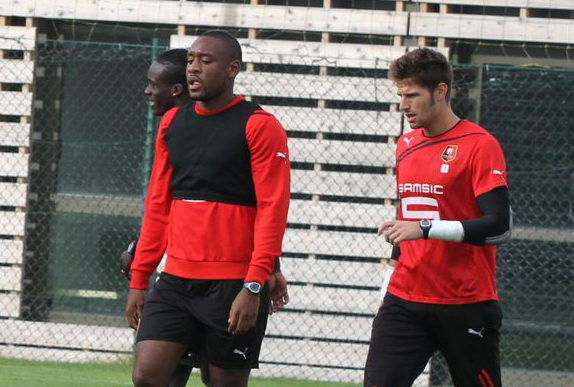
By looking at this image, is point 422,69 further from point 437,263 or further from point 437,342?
point 437,342

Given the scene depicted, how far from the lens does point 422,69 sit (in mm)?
5250

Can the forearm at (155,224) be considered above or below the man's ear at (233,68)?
below

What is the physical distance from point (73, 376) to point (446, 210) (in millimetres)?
5142

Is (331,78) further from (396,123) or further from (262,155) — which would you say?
(262,155)

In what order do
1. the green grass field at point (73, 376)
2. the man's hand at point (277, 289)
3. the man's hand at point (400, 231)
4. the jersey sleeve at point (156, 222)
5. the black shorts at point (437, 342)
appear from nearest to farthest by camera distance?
1. the man's hand at point (400, 231)
2. the black shorts at point (437, 342)
3. the man's hand at point (277, 289)
4. the jersey sleeve at point (156, 222)
5. the green grass field at point (73, 376)

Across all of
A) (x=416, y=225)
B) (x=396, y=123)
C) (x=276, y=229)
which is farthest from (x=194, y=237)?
(x=396, y=123)

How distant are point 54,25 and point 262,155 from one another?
6.71 m

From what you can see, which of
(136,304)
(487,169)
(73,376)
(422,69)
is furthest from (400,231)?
(73,376)

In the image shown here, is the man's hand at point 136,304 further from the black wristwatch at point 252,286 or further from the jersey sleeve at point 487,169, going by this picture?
the jersey sleeve at point 487,169

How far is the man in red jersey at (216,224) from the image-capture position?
5.06 metres

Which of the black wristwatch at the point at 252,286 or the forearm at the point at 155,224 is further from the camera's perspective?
the forearm at the point at 155,224

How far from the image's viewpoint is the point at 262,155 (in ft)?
16.6

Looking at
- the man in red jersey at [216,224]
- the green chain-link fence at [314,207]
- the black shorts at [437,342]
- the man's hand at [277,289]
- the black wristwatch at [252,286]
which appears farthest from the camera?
the green chain-link fence at [314,207]

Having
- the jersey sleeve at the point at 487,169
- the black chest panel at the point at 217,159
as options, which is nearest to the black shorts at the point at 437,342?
the jersey sleeve at the point at 487,169
